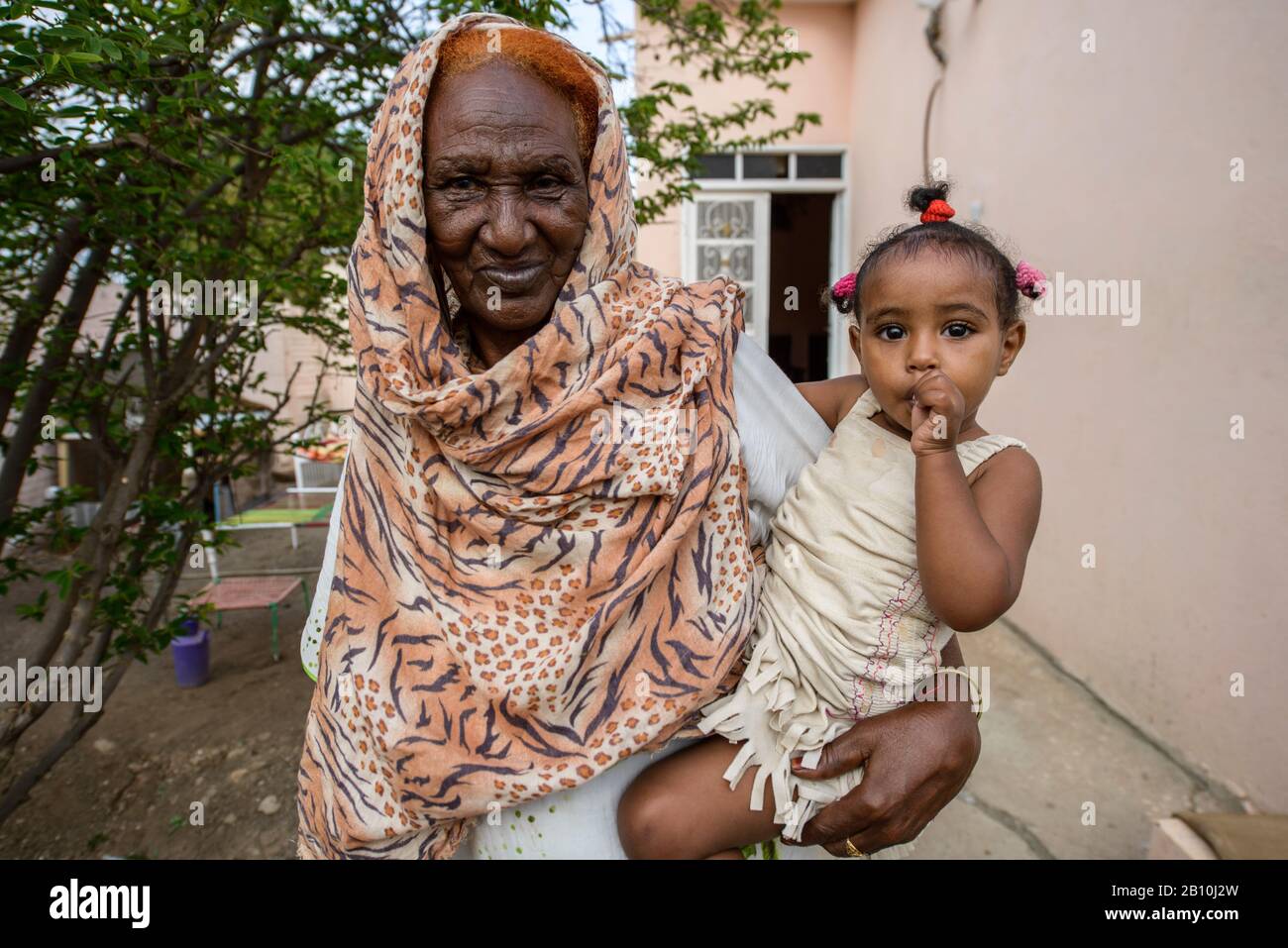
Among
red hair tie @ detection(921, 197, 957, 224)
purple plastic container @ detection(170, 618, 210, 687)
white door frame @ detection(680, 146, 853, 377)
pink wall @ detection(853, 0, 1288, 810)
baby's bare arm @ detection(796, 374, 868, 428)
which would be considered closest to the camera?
red hair tie @ detection(921, 197, 957, 224)

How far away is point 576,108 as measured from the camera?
1.42 m

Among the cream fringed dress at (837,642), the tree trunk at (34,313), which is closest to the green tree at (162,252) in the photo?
the tree trunk at (34,313)

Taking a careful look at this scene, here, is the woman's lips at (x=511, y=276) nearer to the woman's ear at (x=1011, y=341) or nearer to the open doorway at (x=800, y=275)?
the woman's ear at (x=1011, y=341)

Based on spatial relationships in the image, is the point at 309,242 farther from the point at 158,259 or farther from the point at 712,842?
the point at 712,842

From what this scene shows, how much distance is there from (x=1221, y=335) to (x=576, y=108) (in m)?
2.83

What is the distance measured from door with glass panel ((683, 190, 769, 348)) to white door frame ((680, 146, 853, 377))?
0.01 metres

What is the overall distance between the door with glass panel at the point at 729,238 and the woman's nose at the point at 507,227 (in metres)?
6.04

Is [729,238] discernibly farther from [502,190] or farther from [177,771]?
[502,190]

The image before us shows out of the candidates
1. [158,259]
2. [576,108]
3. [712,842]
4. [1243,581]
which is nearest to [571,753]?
[712,842]

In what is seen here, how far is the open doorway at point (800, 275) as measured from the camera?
8.30 m

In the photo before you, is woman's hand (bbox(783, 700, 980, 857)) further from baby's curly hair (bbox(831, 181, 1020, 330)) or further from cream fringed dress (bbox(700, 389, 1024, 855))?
baby's curly hair (bbox(831, 181, 1020, 330))

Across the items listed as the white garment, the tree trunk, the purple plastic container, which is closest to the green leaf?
the white garment

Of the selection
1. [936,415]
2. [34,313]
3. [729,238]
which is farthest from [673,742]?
[729,238]

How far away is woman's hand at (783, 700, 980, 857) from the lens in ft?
4.10
